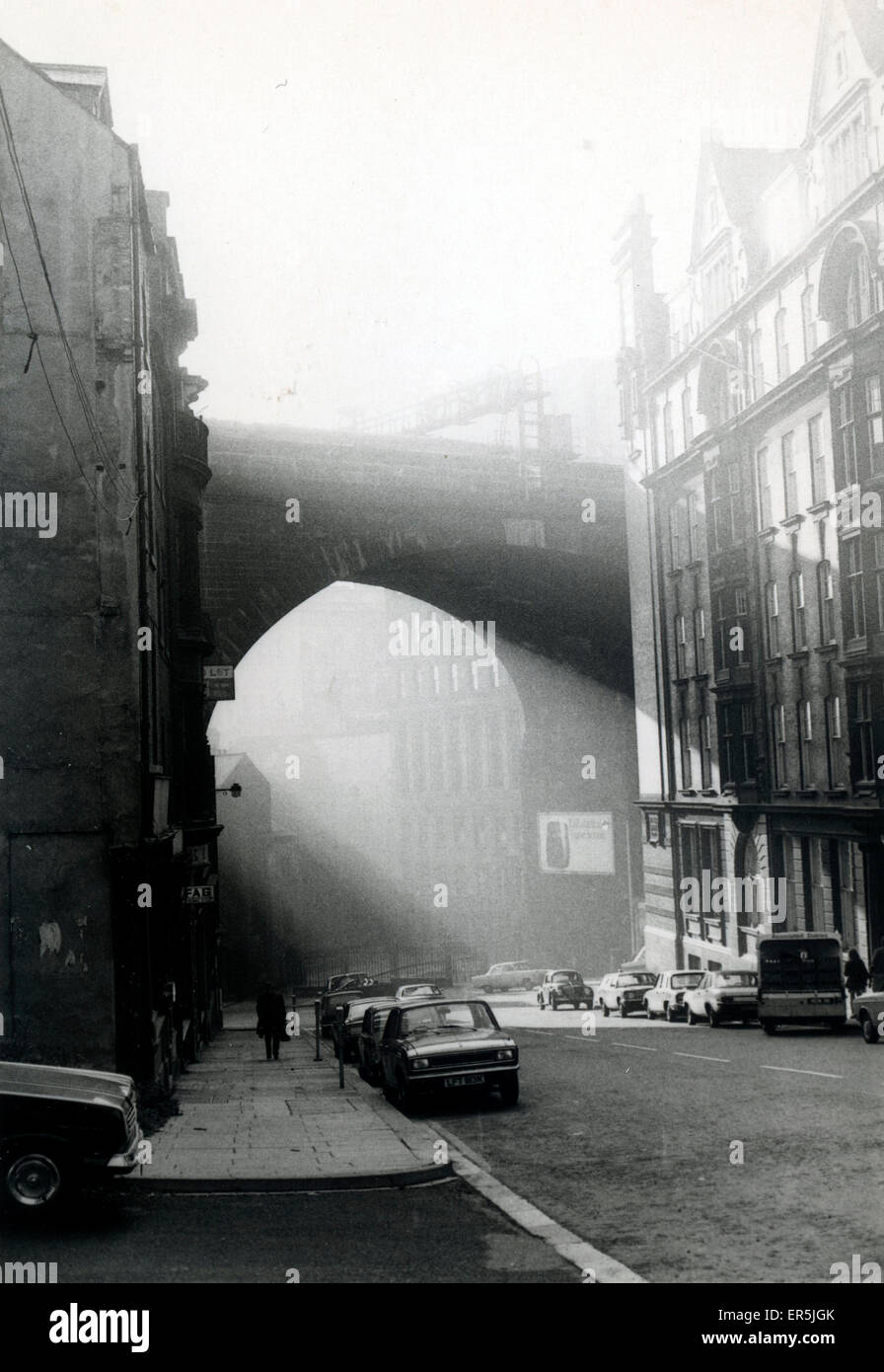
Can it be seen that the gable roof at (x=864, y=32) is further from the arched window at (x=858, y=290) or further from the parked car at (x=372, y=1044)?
the parked car at (x=372, y=1044)

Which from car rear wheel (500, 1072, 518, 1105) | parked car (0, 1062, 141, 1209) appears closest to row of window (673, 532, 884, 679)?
car rear wheel (500, 1072, 518, 1105)

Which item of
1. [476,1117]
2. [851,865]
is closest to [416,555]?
[851,865]

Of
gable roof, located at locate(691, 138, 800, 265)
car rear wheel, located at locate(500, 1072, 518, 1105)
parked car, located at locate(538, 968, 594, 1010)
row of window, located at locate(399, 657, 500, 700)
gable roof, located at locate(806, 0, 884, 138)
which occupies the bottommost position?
parked car, located at locate(538, 968, 594, 1010)

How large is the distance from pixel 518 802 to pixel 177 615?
31.6 m

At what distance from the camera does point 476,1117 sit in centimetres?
1612

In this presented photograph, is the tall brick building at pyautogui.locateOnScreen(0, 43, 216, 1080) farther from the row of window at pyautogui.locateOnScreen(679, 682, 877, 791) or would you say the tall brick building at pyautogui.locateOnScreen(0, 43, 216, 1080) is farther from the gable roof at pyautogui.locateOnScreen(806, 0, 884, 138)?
the row of window at pyautogui.locateOnScreen(679, 682, 877, 791)

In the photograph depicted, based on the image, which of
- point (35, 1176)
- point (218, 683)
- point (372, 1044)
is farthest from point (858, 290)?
point (35, 1176)

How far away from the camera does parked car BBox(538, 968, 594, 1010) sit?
39.9 m

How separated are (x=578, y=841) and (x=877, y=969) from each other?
2675 cm

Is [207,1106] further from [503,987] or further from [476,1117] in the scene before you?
[503,987]

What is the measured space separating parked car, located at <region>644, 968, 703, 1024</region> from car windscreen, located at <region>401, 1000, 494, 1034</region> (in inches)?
543

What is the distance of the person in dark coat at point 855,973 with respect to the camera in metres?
27.4

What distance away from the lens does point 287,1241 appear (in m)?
9.52

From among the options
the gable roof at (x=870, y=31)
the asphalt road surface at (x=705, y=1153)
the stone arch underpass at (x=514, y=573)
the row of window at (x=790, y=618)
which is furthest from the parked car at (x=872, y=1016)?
the stone arch underpass at (x=514, y=573)
